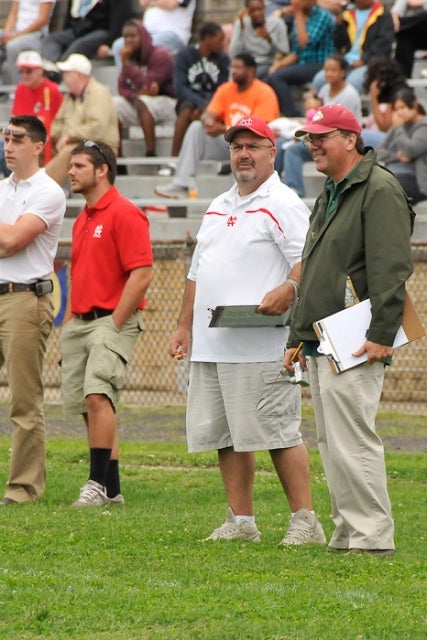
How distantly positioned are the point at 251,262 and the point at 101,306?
1.67 m

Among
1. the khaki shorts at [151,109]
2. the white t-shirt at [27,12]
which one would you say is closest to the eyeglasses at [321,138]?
the khaki shorts at [151,109]

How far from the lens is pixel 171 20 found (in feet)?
63.1

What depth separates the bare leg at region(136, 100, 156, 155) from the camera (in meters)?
17.7

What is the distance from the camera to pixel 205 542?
23.1ft

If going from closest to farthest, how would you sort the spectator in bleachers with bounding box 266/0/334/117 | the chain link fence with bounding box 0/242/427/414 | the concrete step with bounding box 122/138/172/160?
1. the chain link fence with bounding box 0/242/427/414
2. the spectator in bleachers with bounding box 266/0/334/117
3. the concrete step with bounding box 122/138/172/160

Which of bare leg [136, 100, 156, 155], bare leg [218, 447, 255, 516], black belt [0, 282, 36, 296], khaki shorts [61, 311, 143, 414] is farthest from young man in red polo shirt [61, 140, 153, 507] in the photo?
bare leg [136, 100, 156, 155]

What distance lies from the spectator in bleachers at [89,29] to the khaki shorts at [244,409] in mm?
13099

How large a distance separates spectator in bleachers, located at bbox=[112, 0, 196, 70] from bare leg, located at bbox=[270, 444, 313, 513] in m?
12.5

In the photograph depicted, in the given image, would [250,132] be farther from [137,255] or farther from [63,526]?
[63,526]

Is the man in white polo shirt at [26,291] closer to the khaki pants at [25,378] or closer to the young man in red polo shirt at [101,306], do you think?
the khaki pants at [25,378]

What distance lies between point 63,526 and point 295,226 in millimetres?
2113

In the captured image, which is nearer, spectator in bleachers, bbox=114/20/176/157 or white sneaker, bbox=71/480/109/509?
white sneaker, bbox=71/480/109/509

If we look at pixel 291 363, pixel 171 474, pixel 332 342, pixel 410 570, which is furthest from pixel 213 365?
pixel 171 474

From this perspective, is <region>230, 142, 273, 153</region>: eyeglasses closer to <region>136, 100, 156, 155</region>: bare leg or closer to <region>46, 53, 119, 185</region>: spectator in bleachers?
<region>46, 53, 119, 185</region>: spectator in bleachers
